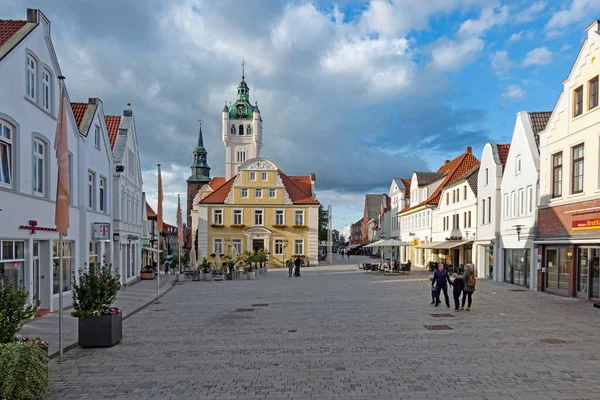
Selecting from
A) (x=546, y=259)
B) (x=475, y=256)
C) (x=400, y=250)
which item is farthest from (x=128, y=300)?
(x=400, y=250)

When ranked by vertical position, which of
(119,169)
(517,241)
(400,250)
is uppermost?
(119,169)

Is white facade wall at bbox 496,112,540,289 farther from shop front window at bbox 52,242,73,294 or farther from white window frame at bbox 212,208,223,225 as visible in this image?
white window frame at bbox 212,208,223,225

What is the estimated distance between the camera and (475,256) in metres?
33.1

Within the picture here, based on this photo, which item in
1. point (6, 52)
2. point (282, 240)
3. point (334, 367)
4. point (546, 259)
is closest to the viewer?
point (334, 367)

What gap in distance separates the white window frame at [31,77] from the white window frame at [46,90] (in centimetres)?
50

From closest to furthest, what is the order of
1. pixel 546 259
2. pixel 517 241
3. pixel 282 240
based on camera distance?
pixel 546 259 < pixel 517 241 < pixel 282 240

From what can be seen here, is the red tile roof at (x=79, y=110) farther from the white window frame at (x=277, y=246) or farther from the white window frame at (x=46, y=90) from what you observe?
the white window frame at (x=277, y=246)

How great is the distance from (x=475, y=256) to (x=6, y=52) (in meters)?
29.8

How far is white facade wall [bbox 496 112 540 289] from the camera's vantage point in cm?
2339

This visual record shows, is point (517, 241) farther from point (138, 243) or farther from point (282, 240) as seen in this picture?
point (282, 240)

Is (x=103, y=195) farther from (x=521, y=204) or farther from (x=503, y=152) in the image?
(x=503, y=152)

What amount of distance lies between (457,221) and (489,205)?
781cm

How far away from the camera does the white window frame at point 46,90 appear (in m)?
15.9

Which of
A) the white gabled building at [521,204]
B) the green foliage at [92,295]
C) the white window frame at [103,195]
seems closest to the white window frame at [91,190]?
the white window frame at [103,195]
